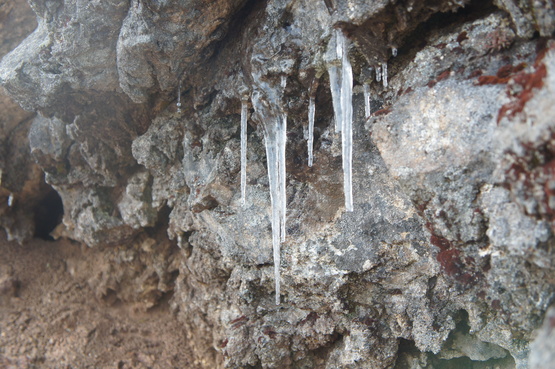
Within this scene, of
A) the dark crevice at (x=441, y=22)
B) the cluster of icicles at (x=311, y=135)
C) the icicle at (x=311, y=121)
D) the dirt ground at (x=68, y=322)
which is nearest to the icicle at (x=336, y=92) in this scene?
the cluster of icicles at (x=311, y=135)

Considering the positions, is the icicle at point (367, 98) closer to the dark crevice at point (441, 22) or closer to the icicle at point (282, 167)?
the dark crevice at point (441, 22)

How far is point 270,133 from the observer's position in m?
2.97

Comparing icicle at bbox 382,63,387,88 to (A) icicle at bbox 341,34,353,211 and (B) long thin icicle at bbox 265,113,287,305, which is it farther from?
(B) long thin icicle at bbox 265,113,287,305

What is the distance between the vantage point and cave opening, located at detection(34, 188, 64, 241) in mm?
5521

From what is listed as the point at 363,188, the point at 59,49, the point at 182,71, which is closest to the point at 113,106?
the point at 59,49

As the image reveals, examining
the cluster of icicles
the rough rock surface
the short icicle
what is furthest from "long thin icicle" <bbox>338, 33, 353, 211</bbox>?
the short icicle

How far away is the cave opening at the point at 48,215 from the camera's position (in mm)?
5521

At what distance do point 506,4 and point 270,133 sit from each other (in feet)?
4.84

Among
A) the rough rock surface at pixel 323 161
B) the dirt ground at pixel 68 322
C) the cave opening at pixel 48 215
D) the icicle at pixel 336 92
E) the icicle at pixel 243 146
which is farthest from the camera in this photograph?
the cave opening at pixel 48 215

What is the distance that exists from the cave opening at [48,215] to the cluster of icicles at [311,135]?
11.1 ft

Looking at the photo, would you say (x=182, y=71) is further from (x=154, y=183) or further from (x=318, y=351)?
(x=318, y=351)

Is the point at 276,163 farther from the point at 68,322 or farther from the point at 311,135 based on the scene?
the point at 68,322

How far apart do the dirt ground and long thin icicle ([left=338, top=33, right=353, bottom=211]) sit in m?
2.89

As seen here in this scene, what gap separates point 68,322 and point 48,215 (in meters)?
1.44
